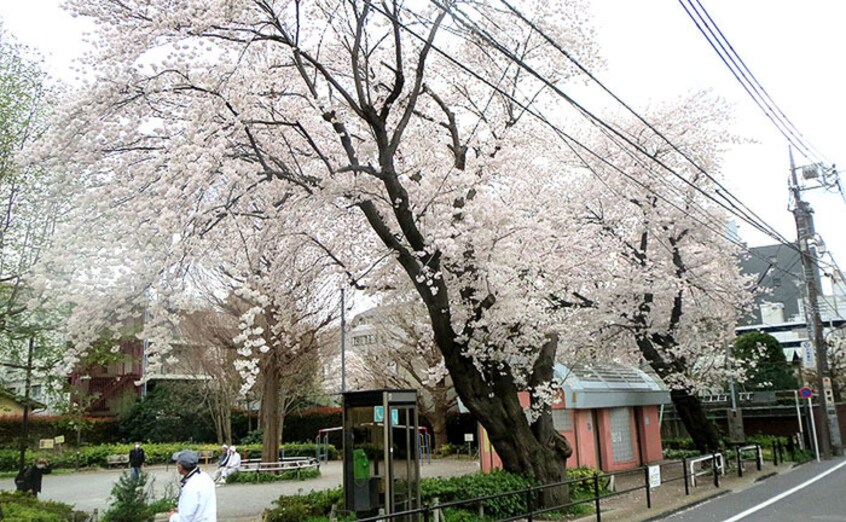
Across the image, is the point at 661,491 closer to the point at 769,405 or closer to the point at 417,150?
the point at 417,150

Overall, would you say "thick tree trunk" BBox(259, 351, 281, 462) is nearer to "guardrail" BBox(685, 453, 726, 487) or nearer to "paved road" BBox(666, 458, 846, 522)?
"guardrail" BBox(685, 453, 726, 487)

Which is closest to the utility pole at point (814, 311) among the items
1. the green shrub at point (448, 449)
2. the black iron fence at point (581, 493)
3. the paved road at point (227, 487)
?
the black iron fence at point (581, 493)

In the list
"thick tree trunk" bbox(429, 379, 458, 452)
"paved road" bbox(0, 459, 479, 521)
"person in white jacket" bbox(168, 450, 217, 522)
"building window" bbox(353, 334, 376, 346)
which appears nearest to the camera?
"person in white jacket" bbox(168, 450, 217, 522)

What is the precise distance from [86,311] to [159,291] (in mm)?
1052

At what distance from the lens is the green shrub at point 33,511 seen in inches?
466

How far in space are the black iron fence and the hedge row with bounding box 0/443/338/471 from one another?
1750 centimetres

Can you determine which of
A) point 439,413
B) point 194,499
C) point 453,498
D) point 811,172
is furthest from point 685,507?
point 439,413

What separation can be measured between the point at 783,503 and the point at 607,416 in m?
8.52

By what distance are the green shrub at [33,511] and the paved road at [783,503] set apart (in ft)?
39.6

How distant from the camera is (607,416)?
23.1 meters

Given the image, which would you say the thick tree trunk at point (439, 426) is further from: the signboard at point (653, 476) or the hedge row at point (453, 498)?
the hedge row at point (453, 498)

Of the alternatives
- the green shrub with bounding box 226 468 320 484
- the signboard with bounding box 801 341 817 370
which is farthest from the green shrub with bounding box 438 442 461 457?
the signboard with bounding box 801 341 817 370

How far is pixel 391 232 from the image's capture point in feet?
41.0

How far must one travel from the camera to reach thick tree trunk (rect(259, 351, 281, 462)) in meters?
22.6
